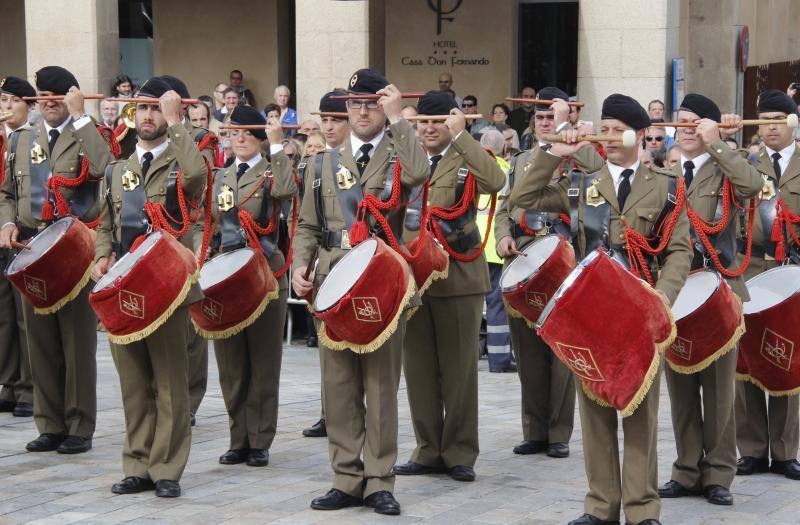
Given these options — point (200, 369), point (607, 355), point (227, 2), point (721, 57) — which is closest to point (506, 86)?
point (721, 57)

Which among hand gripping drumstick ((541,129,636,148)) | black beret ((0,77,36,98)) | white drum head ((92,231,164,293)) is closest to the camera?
hand gripping drumstick ((541,129,636,148))

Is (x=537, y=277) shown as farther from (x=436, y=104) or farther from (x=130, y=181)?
(x=130, y=181)

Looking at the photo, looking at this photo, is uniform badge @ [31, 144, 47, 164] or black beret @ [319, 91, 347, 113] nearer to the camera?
black beret @ [319, 91, 347, 113]

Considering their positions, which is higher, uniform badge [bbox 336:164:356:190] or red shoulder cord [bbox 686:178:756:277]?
uniform badge [bbox 336:164:356:190]

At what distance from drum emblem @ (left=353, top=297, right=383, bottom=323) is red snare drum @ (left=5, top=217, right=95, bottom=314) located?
2.40m

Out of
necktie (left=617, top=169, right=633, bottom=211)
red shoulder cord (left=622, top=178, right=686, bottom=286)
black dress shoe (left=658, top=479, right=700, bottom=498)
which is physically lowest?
black dress shoe (left=658, top=479, right=700, bottom=498)

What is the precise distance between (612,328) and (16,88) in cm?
471

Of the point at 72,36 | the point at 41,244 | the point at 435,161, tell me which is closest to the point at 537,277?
the point at 435,161

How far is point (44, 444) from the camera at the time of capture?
357 inches

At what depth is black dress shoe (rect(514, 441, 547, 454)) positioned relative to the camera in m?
9.05

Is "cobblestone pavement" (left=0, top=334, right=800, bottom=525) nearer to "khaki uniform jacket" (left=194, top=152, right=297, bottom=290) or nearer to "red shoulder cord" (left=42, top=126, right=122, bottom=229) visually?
"khaki uniform jacket" (left=194, top=152, right=297, bottom=290)

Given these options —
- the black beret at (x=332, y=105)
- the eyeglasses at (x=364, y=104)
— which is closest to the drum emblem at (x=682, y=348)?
the eyeglasses at (x=364, y=104)

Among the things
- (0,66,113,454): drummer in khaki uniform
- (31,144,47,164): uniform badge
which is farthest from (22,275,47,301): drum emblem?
(31,144,47,164): uniform badge

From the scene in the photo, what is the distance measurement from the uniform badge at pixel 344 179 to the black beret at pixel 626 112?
1.31 meters
